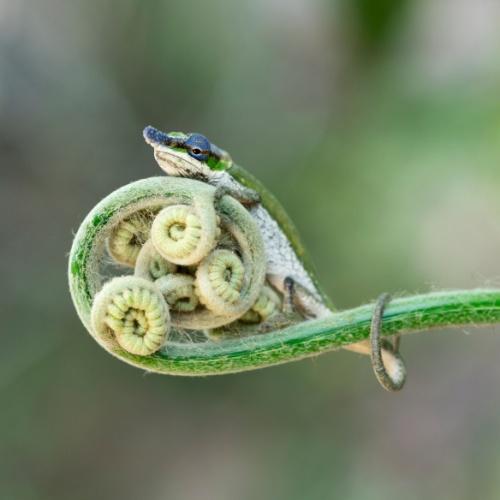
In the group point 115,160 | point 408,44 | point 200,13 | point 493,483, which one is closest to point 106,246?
point 493,483

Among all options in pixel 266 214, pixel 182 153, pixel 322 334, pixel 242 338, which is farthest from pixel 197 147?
pixel 322 334

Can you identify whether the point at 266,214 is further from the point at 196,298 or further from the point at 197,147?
the point at 196,298

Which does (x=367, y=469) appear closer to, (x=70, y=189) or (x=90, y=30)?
(x=70, y=189)

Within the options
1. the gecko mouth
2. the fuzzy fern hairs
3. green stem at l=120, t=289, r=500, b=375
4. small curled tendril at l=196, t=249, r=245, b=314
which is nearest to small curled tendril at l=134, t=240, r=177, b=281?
the fuzzy fern hairs

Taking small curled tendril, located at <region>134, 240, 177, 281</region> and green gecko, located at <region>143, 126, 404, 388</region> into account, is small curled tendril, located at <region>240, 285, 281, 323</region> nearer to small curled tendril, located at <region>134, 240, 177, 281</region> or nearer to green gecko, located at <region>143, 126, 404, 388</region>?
green gecko, located at <region>143, 126, 404, 388</region>

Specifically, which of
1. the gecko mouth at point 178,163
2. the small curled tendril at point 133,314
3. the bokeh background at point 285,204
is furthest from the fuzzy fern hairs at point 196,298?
the bokeh background at point 285,204

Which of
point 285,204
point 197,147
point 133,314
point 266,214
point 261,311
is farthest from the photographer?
point 285,204
